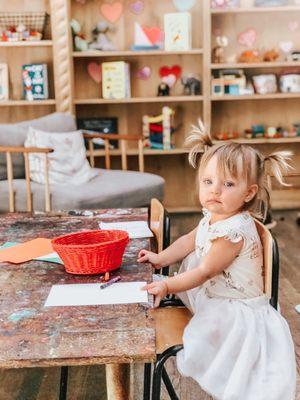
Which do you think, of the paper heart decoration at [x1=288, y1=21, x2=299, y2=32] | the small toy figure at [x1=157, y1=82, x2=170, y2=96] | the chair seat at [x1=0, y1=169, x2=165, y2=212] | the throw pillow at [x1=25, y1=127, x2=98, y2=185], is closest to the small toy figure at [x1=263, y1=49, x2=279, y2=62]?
the paper heart decoration at [x1=288, y1=21, x2=299, y2=32]

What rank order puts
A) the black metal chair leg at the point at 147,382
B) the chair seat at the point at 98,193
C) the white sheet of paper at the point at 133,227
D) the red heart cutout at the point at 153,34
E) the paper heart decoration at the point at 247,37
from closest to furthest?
1. the black metal chair leg at the point at 147,382
2. the white sheet of paper at the point at 133,227
3. the chair seat at the point at 98,193
4. the red heart cutout at the point at 153,34
5. the paper heart decoration at the point at 247,37

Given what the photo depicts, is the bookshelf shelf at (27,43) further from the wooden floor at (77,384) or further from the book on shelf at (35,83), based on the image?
the wooden floor at (77,384)

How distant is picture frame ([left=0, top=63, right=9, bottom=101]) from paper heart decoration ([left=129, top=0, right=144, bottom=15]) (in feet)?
3.53

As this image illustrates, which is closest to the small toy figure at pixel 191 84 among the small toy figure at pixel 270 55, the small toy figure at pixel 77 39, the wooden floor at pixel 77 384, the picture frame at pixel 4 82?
the small toy figure at pixel 270 55

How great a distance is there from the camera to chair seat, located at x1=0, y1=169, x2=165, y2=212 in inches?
131

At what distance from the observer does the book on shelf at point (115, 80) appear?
463cm

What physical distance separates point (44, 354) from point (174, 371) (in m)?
1.33

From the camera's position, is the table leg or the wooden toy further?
the wooden toy

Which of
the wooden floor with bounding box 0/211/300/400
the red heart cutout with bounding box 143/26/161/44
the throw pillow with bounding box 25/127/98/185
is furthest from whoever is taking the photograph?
the red heart cutout with bounding box 143/26/161/44

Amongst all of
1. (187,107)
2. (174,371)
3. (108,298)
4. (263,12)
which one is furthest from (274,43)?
(108,298)

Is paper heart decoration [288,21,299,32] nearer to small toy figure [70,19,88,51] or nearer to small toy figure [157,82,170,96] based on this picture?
small toy figure [157,82,170,96]

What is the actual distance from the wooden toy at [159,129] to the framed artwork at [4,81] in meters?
1.09

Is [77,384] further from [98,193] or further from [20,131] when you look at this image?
[20,131]

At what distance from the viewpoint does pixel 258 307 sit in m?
1.40
